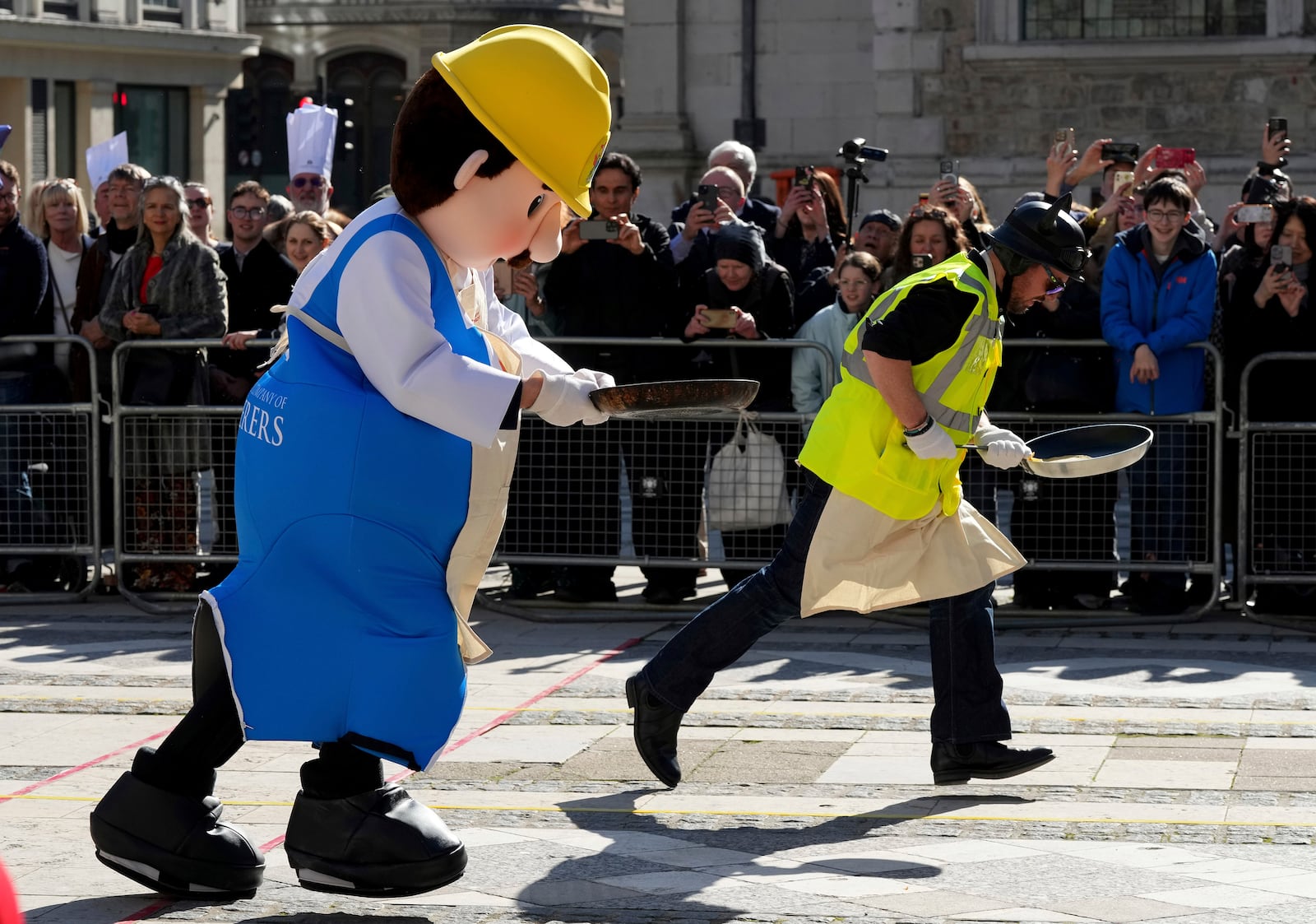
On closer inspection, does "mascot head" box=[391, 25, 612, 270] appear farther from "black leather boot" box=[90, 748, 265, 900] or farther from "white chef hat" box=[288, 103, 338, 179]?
"white chef hat" box=[288, 103, 338, 179]

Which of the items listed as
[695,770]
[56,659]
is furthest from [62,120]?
[695,770]

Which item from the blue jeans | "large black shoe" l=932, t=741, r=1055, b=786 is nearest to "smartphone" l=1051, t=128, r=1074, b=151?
the blue jeans

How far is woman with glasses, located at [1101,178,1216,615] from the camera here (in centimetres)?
886

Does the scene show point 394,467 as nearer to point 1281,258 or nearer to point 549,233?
point 549,233

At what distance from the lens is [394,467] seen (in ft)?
14.6

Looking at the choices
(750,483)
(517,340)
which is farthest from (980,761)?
(750,483)

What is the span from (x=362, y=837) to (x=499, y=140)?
4.88 feet

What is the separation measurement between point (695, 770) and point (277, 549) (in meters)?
2.05

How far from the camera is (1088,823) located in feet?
17.9

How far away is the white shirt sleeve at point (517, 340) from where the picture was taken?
4.82m

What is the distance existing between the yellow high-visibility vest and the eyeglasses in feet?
0.62

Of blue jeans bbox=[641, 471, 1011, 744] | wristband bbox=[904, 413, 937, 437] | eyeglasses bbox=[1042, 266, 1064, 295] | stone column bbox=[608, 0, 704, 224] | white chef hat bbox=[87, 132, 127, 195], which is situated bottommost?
blue jeans bbox=[641, 471, 1011, 744]

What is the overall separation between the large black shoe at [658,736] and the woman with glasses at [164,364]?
4.33m

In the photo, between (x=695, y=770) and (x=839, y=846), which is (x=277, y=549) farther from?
(x=695, y=770)
